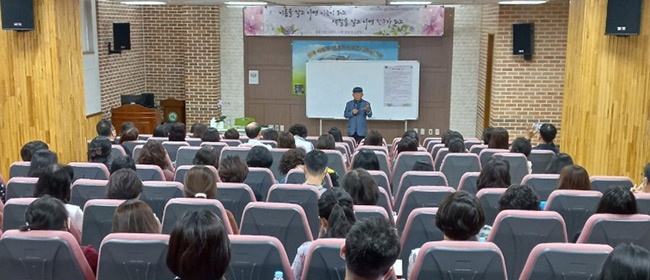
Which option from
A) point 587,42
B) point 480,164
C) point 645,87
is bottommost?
point 480,164

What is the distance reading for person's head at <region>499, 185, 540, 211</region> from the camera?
4.26m

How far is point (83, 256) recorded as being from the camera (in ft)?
11.4

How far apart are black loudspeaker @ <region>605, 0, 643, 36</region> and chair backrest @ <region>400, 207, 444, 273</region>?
4.56 metres

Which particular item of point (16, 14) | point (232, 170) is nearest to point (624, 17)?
point (232, 170)

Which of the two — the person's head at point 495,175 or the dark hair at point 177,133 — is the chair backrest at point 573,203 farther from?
the dark hair at point 177,133

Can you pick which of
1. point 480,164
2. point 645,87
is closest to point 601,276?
point 480,164

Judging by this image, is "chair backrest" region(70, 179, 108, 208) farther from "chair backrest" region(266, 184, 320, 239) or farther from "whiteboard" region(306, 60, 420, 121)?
"whiteboard" region(306, 60, 420, 121)

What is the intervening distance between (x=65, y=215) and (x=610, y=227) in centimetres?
322

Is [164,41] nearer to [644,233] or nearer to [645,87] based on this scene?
[645,87]

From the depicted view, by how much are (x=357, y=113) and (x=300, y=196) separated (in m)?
7.36

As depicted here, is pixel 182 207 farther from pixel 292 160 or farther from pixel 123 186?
pixel 292 160

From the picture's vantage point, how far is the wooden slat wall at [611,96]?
766 centimetres

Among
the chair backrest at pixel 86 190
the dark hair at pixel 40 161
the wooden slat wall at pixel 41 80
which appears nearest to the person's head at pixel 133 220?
the chair backrest at pixel 86 190

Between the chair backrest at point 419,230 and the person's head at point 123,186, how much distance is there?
1936mm
